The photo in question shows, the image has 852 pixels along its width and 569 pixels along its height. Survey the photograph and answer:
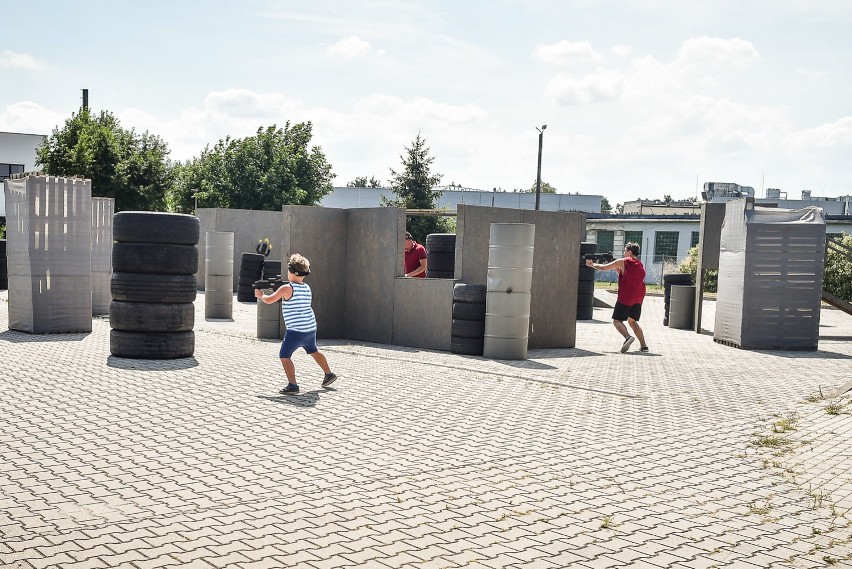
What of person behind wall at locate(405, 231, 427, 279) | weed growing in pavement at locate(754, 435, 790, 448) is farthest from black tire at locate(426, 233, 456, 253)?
weed growing in pavement at locate(754, 435, 790, 448)

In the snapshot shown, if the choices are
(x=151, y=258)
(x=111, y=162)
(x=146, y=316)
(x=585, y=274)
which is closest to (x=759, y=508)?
(x=146, y=316)

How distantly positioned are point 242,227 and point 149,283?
857 inches

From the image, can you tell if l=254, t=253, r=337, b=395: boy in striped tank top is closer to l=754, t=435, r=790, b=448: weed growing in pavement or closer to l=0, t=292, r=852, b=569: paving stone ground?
l=0, t=292, r=852, b=569: paving stone ground

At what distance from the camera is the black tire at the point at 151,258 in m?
11.7

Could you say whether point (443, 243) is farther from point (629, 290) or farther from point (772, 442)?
point (772, 442)

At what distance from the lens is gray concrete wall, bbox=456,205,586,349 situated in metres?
14.8

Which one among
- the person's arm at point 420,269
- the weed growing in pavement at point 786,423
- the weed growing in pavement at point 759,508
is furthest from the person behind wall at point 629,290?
the weed growing in pavement at point 759,508

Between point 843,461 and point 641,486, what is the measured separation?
6.61ft

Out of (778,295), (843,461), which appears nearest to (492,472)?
(843,461)

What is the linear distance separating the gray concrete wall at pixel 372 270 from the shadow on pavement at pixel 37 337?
15.5 feet

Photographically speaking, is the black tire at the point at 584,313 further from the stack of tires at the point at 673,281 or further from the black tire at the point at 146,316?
the black tire at the point at 146,316

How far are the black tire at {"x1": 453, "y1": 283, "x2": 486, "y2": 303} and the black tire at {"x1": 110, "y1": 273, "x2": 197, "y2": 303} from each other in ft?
14.7

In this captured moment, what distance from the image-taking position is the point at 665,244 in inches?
2202

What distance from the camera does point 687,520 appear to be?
5.57 metres
